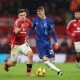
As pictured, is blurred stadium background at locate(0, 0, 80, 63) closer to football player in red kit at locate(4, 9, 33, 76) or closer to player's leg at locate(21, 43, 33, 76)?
football player in red kit at locate(4, 9, 33, 76)

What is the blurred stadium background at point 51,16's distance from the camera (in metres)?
30.5

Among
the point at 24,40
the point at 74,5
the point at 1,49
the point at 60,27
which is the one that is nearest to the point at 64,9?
the point at 74,5

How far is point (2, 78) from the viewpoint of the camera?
1748 cm

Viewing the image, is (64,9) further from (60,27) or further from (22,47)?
(22,47)

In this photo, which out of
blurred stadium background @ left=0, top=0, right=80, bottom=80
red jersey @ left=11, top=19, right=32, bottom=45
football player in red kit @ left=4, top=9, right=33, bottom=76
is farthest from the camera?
blurred stadium background @ left=0, top=0, right=80, bottom=80

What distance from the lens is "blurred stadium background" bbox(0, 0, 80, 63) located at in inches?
1203

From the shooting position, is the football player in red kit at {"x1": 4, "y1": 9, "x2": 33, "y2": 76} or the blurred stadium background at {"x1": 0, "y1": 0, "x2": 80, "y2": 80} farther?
the blurred stadium background at {"x1": 0, "y1": 0, "x2": 80, "y2": 80}

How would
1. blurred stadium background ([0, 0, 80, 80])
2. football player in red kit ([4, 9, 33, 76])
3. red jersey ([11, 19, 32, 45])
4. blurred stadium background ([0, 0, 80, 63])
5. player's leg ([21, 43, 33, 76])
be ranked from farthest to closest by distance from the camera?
1. blurred stadium background ([0, 0, 80, 63])
2. blurred stadium background ([0, 0, 80, 80])
3. red jersey ([11, 19, 32, 45])
4. football player in red kit ([4, 9, 33, 76])
5. player's leg ([21, 43, 33, 76])

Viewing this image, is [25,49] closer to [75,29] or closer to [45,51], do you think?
[45,51]

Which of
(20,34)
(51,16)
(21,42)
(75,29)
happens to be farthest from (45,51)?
(51,16)

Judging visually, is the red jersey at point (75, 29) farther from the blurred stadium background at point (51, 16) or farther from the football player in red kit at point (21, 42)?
the blurred stadium background at point (51, 16)

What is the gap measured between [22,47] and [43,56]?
0.80m

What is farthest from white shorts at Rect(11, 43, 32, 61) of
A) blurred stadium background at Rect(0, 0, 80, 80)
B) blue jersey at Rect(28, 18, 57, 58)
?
blurred stadium background at Rect(0, 0, 80, 80)

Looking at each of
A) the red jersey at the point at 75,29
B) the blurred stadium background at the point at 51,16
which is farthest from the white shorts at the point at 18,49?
the blurred stadium background at the point at 51,16
